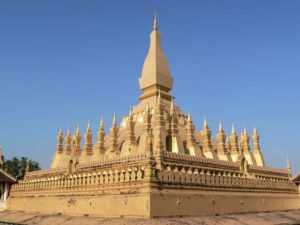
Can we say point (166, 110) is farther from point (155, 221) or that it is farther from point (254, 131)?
point (155, 221)

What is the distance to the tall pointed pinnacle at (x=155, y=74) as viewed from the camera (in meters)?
37.8

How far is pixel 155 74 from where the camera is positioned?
3772 centimetres

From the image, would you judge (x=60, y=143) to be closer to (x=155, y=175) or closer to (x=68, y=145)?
(x=68, y=145)

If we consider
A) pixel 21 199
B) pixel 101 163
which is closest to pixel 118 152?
pixel 101 163

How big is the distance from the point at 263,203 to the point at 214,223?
10321 mm

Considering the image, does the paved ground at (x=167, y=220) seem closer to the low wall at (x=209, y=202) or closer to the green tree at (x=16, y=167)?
the low wall at (x=209, y=202)

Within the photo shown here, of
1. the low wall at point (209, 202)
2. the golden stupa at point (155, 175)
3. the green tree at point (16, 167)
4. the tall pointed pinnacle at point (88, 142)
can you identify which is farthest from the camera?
the green tree at point (16, 167)

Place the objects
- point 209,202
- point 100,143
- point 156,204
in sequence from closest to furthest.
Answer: point 156,204 < point 209,202 < point 100,143

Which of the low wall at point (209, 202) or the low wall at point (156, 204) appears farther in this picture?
the low wall at point (209, 202)

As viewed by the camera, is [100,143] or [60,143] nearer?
[100,143]

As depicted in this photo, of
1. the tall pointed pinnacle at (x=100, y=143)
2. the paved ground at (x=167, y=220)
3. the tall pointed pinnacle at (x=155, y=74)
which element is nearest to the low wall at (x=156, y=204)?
the paved ground at (x=167, y=220)

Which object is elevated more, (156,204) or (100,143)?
(100,143)

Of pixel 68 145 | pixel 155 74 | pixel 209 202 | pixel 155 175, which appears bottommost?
pixel 209 202

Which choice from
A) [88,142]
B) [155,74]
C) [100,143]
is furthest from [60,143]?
[155,74]
